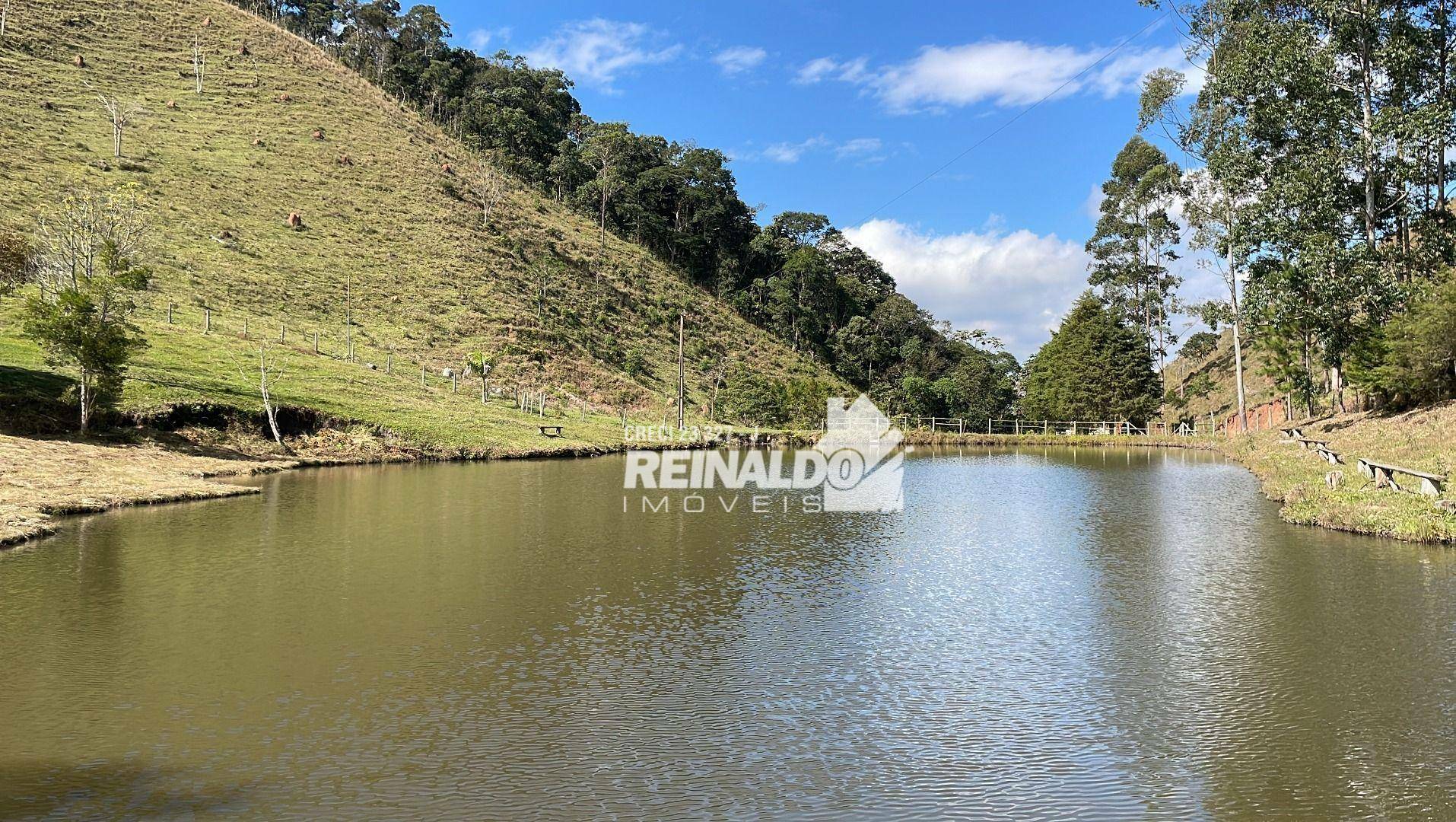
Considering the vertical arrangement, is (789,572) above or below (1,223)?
below

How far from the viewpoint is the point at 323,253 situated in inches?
2699

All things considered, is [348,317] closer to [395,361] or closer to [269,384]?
[395,361]

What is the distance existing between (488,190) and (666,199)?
24.5 meters

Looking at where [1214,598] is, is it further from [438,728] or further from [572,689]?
[438,728]

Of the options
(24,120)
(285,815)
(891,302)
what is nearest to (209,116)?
(24,120)

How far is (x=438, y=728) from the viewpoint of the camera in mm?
8562

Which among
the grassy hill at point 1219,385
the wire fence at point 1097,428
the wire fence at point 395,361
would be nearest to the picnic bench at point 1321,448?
the wire fence at point 1097,428

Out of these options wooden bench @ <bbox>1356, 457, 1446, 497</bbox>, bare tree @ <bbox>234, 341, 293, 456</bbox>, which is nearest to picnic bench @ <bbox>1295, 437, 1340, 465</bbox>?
wooden bench @ <bbox>1356, 457, 1446, 497</bbox>

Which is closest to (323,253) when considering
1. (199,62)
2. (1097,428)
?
(199,62)

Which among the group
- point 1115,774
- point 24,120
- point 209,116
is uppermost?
point 209,116

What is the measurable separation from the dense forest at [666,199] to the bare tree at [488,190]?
7.64 metres

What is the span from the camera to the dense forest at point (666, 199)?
101812mm

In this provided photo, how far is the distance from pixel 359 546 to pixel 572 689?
1034 cm

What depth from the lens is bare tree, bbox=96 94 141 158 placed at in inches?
2682
